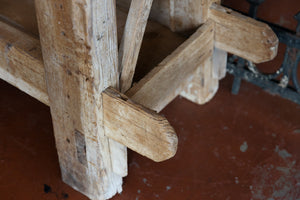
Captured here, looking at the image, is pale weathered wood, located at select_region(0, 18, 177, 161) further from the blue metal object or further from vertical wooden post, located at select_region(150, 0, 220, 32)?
the blue metal object

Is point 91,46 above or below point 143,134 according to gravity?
above

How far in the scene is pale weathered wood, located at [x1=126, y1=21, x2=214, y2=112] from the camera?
183 cm

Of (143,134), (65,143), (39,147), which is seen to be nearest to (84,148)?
(65,143)

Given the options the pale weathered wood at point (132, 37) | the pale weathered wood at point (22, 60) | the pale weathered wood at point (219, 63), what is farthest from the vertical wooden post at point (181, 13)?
the pale weathered wood at point (22, 60)

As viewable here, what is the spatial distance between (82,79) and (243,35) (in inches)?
31.9

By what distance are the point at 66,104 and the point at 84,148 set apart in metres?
0.20

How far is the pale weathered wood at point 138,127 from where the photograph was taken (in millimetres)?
1584

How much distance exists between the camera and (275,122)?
2.44 metres

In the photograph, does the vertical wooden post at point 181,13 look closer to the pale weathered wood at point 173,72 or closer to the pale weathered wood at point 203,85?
the pale weathered wood at point 173,72

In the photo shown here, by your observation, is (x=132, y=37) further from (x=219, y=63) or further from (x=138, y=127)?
(x=219, y=63)

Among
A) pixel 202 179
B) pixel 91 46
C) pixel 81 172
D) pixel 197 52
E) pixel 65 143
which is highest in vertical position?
pixel 91 46

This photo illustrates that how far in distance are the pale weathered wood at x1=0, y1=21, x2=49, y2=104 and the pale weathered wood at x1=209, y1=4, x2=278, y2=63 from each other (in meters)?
0.80

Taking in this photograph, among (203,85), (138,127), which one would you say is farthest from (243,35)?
(138,127)

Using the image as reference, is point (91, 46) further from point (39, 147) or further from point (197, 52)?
point (39, 147)
